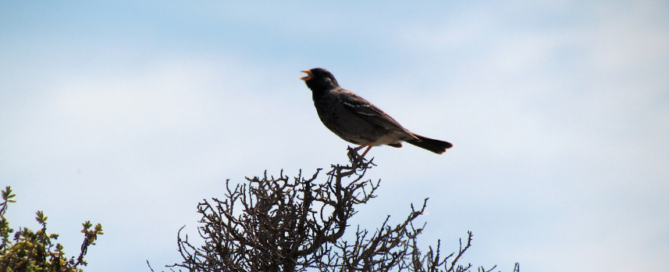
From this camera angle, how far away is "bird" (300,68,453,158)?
679cm

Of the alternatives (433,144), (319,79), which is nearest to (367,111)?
(319,79)

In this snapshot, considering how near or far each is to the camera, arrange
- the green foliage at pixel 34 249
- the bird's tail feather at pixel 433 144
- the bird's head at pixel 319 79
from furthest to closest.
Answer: the bird's tail feather at pixel 433 144 < the bird's head at pixel 319 79 < the green foliage at pixel 34 249

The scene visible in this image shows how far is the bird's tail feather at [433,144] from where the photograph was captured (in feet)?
24.7

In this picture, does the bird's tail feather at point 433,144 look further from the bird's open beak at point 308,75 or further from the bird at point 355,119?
the bird's open beak at point 308,75

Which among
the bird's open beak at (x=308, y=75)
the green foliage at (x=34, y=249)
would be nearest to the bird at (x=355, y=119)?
the bird's open beak at (x=308, y=75)

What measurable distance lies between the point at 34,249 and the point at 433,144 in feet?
18.9

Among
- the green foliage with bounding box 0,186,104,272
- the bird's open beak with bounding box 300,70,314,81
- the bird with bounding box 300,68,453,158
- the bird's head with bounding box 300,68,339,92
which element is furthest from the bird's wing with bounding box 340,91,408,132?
the green foliage with bounding box 0,186,104,272

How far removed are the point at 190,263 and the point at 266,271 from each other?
783 mm

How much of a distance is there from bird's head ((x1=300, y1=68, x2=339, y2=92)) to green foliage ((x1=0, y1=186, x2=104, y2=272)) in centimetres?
449

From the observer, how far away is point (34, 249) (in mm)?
3082

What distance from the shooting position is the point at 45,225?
3.23 meters

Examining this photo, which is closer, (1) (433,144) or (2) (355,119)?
(2) (355,119)

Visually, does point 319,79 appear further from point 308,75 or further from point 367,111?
point 367,111


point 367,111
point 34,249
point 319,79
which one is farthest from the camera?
point 319,79
